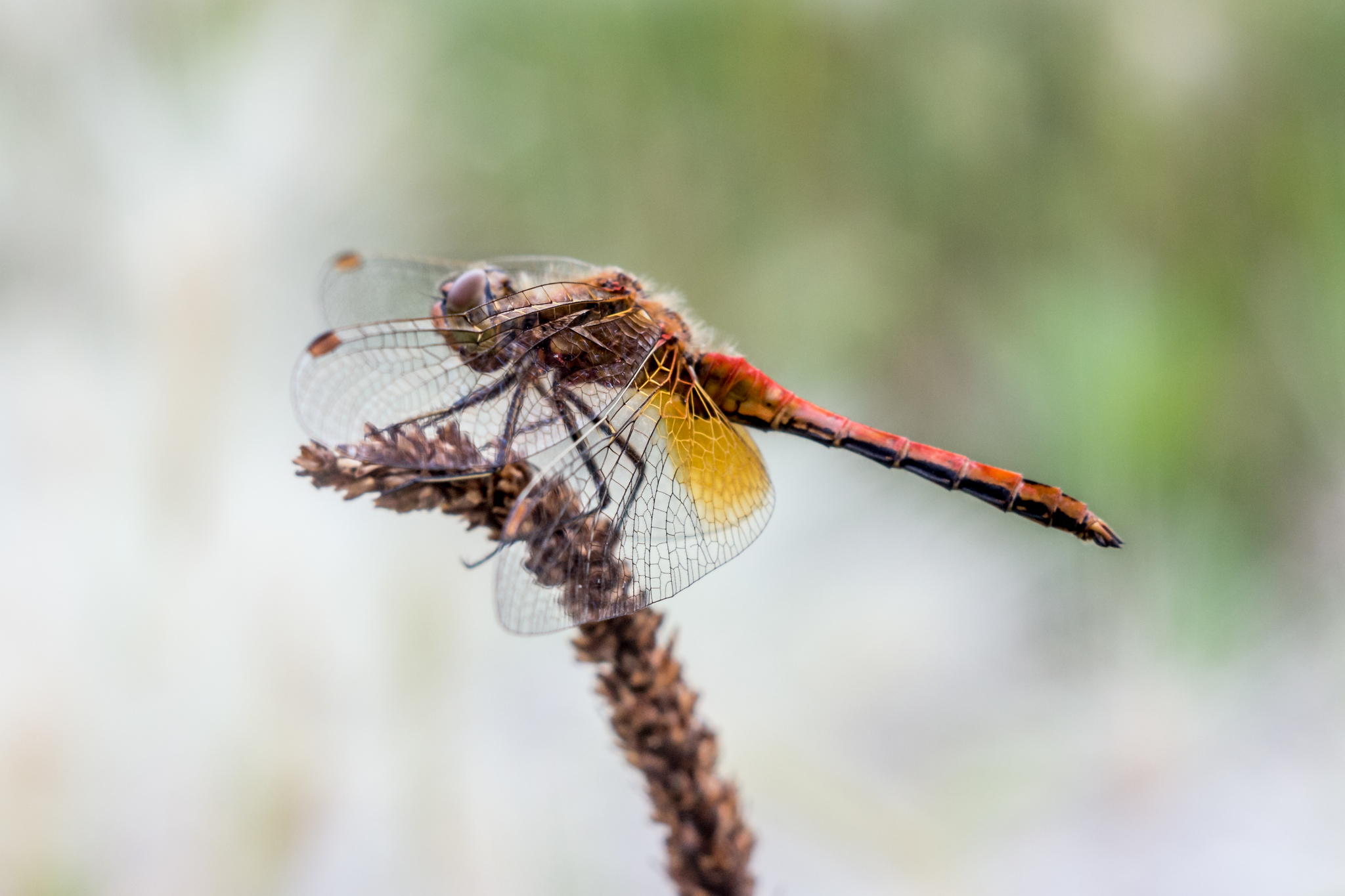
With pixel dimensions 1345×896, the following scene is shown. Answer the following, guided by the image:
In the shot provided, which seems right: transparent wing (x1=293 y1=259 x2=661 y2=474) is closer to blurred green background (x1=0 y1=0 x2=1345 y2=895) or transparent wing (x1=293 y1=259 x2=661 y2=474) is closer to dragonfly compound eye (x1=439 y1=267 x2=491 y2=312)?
dragonfly compound eye (x1=439 y1=267 x2=491 y2=312)

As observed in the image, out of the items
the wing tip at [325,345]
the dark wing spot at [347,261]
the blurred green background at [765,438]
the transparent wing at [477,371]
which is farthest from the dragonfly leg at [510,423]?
the blurred green background at [765,438]

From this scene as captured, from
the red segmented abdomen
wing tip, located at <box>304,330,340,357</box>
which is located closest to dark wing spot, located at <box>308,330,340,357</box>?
wing tip, located at <box>304,330,340,357</box>

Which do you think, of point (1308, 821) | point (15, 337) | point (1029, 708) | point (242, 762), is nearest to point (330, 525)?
point (242, 762)

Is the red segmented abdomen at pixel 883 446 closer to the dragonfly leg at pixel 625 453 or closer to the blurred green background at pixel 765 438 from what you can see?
the dragonfly leg at pixel 625 453

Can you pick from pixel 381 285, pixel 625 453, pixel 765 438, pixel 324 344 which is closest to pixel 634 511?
pixel 625 453

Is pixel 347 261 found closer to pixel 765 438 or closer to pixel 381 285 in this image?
pixel 381 285
